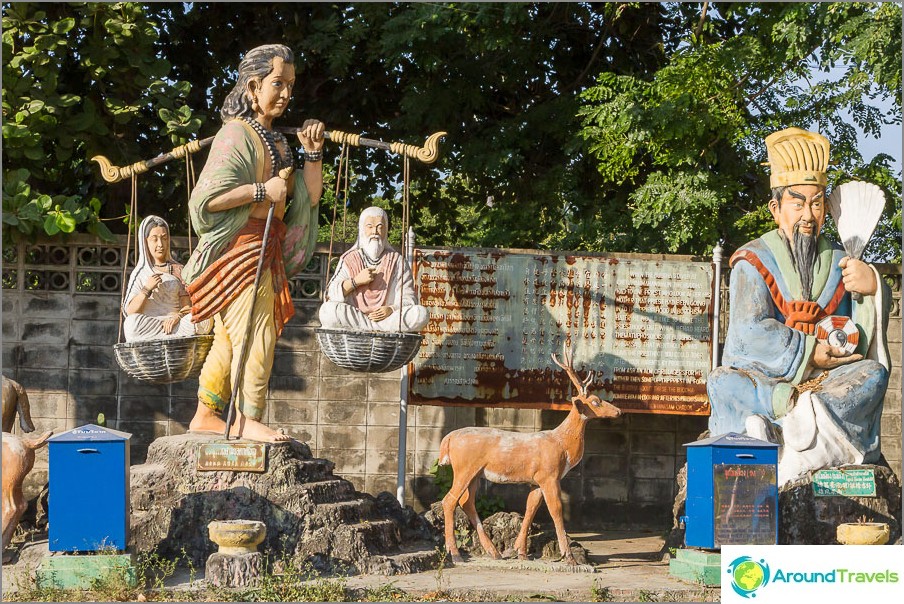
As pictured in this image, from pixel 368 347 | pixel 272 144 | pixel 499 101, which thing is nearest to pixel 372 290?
pixel 368 347

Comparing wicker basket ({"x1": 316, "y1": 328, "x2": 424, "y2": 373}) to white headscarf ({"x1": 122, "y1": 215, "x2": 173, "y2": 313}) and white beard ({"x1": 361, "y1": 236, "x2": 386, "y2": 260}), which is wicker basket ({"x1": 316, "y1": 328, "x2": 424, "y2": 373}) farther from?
white headscarf ({"x1": 122, "y1": 215, "x2": 173, "y2": 313})

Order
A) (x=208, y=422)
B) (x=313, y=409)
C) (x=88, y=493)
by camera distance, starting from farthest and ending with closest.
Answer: (x=313, y=409) < (x=208, y=422) < (x=88, y=493)

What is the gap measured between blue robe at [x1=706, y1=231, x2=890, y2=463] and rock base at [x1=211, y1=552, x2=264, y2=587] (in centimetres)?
391

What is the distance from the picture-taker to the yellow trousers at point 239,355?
30.9ft

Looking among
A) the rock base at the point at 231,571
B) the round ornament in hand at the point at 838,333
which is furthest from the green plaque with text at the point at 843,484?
the rock base at the point at 231,571

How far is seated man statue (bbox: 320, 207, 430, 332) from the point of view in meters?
9.84

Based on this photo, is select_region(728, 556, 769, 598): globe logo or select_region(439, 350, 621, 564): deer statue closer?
select_region(728, 556, 769, 598): globe logo

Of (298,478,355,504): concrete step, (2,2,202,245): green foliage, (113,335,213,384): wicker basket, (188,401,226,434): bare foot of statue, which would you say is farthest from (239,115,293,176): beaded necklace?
(2,2,202,245): green foliage

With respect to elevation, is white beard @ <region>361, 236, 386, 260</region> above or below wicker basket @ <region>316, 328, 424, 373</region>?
above

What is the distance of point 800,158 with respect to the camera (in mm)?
10148

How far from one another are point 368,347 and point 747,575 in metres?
3.53

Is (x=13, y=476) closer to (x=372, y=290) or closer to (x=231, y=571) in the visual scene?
(x=231, y=571)

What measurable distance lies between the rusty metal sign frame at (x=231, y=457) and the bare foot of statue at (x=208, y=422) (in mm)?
405

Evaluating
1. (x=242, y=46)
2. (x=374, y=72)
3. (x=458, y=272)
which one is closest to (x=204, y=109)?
(x=242, y=46)
